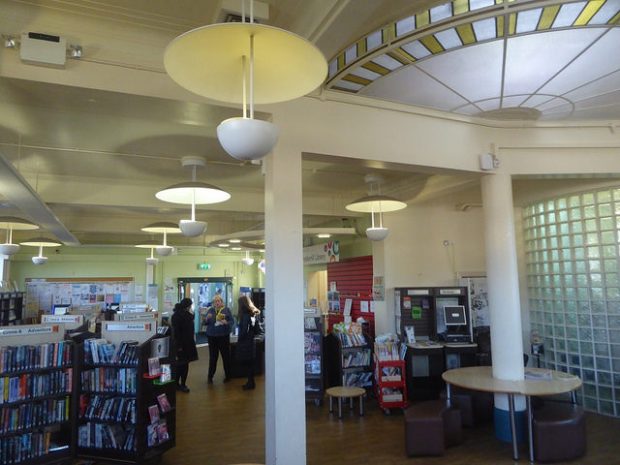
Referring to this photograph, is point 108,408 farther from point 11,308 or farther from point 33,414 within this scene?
point 11,308

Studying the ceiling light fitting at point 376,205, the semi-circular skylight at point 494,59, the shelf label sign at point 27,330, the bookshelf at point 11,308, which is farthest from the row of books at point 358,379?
the bookshelf at point 11,308

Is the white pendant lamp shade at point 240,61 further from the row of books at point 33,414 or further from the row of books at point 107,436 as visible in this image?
the row of books at point 33,414

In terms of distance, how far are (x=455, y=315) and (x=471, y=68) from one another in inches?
188

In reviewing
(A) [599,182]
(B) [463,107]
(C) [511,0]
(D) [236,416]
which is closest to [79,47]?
(C) [511,0]

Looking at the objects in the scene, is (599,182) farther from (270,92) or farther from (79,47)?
(79,47)

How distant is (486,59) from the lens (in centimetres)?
363

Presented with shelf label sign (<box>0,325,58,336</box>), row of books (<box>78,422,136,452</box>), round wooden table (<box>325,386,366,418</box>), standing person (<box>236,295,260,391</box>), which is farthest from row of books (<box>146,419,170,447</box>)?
standing person (<box>236,295,260,391</box>)

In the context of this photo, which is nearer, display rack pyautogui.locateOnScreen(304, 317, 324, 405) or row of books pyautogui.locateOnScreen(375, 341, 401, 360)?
row of books pyautogui.locateOnScreen(375, 341, 401, 360)

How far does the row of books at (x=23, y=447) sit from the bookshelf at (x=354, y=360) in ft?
13.7

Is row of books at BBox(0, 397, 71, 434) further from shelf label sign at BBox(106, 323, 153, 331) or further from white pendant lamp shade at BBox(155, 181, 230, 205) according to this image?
white pendant lamp shade at BBox(155, 181, 230, 205)

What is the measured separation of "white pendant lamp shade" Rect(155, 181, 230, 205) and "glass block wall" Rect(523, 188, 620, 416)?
514 centimetres

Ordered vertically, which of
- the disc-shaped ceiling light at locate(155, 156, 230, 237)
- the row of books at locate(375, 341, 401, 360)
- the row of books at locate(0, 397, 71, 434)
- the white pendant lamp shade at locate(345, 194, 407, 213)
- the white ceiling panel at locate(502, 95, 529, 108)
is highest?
the white ceiling panel at locate(502, 95, 529, 108)

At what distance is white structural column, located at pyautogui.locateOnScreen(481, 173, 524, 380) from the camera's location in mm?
5238

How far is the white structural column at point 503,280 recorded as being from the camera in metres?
5.24
